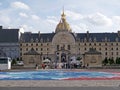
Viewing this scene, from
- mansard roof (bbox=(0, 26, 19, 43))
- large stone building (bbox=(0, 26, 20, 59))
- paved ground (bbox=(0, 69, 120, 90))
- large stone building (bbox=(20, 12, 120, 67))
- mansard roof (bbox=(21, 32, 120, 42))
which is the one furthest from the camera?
mansard roof (bbox=(21, 32, 120, 42))

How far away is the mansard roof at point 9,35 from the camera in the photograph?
131m

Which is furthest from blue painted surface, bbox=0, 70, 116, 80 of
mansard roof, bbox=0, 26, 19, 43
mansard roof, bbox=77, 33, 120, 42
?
mansard roof, bbox=77, 33, 120, 42

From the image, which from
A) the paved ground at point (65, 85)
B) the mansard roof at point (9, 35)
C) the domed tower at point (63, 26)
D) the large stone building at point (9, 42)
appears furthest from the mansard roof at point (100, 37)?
the paved ground at point (65, 85)

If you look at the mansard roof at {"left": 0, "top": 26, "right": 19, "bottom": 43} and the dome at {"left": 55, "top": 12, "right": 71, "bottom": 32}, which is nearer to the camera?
the mansard roof at {"left": 0, "top": 26, "right": 19, "bottom": 43}

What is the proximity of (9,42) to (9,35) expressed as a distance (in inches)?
102

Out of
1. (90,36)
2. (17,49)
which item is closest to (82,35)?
(90,36)

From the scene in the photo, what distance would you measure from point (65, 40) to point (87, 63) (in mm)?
77621

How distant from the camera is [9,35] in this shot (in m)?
131

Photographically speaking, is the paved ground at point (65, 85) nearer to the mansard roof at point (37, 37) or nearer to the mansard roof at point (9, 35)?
the mansard roof at point (9, 35)

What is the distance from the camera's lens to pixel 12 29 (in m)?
132

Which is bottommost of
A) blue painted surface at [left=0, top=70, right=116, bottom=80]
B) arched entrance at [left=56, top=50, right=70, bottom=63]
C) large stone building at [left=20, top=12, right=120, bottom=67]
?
blue painted surface at [left=0, top=70, right=116, bottom=80]

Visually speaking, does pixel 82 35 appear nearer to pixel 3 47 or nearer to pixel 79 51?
pixel 79 51

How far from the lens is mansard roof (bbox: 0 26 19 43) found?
130750 millimetres

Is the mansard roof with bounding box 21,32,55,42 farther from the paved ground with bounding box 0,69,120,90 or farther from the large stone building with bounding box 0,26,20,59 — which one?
the paved ground with bounding box 0,69,120,90
